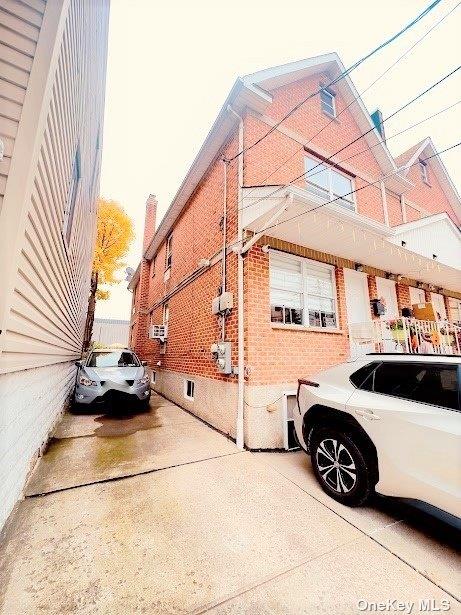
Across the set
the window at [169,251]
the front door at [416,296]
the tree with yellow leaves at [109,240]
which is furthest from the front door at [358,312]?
the tree with yellow leaves at [109,240]

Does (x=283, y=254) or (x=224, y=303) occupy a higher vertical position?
(x=283, y=254)

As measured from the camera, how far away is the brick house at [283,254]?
5016mm

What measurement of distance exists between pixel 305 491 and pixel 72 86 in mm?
5913

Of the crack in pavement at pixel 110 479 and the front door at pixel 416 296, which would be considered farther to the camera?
the front door at pixel 416 296

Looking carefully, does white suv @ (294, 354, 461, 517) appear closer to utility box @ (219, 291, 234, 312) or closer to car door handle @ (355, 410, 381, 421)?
car door handle @ (355, 410, 381, 421)

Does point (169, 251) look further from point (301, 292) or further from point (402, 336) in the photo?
point (402, 336)

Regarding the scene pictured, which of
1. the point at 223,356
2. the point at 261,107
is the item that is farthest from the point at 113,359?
the point at 261,107

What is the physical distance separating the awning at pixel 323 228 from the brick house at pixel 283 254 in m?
0.03

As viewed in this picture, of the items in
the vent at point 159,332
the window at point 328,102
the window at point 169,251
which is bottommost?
the vent at point 159,332

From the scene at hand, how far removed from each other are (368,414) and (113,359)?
6.84 metres

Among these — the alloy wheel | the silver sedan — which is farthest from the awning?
the silver sedan

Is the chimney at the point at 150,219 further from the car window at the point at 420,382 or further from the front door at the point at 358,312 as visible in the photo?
the car window at the point at 420,382

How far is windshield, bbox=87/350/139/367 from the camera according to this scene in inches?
291

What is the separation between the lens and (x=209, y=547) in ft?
7.50
